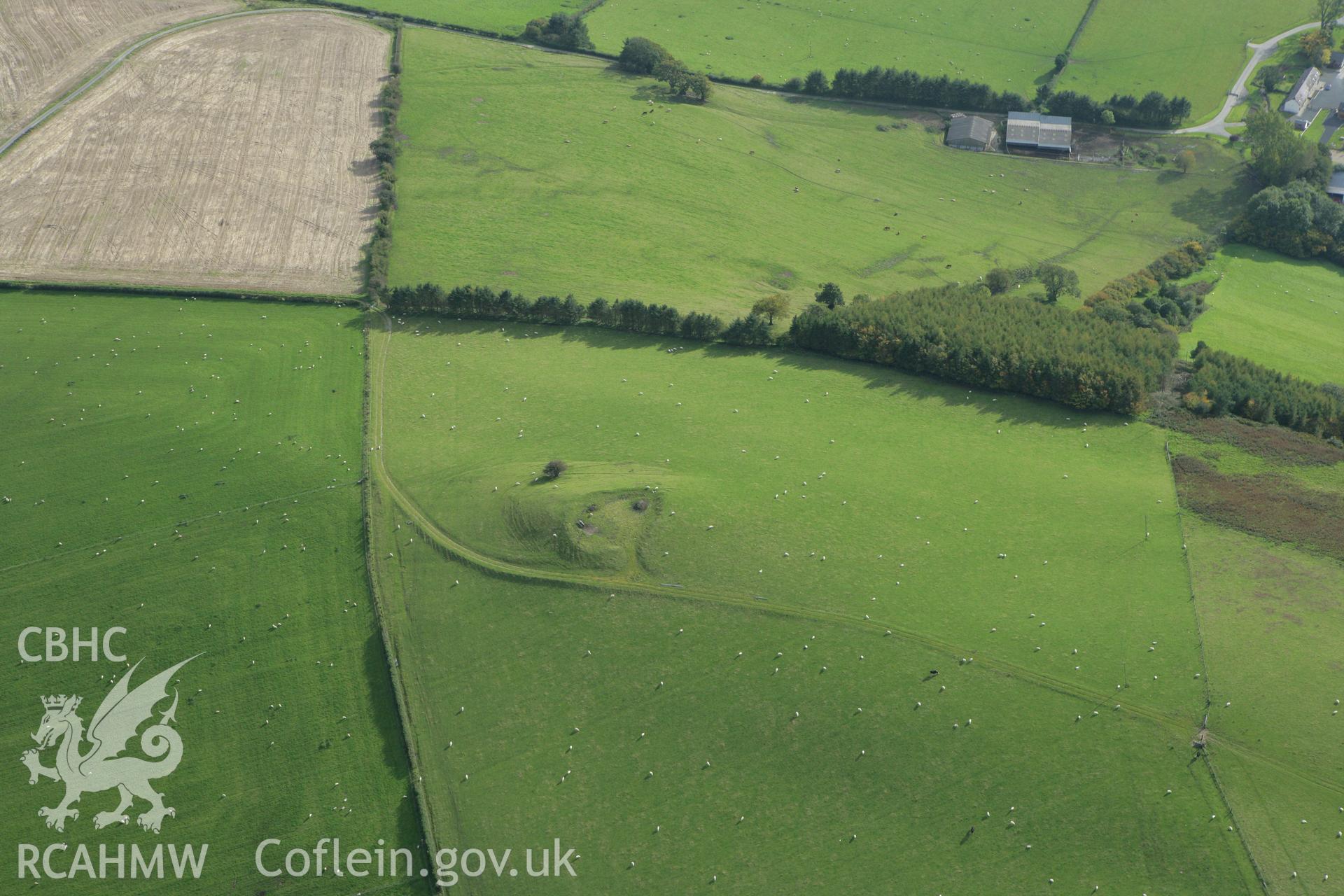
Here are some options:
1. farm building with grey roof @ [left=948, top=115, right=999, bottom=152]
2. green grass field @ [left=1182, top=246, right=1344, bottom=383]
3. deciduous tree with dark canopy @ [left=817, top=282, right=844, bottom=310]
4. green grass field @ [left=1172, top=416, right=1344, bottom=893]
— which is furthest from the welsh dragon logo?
farm building with grey roof @ [left=948, top=115, right=999, bottom=152]

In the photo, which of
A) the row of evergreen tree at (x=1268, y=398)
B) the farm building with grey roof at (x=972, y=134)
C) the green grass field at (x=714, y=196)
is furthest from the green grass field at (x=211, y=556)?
the farm building with grey roof at (x=972, y=134)

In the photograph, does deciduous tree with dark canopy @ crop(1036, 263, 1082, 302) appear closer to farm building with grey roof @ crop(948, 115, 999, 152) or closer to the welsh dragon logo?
farm building with grey roof @ crop(948, 115, 999, 152)

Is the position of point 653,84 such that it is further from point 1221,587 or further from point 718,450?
point 1221,587

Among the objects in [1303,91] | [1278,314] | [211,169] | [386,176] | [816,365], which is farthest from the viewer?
[1303,91]

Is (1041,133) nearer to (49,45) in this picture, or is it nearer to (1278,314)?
(1278,314)

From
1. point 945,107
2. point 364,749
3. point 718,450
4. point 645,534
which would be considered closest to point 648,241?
point 718,450

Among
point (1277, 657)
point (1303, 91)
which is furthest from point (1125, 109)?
point (1277, 657)

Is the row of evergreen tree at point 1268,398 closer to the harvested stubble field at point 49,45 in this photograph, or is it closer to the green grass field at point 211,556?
the green grass field at point 211,556
